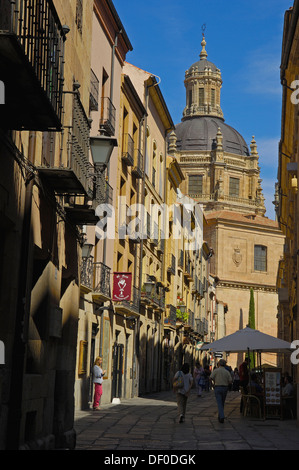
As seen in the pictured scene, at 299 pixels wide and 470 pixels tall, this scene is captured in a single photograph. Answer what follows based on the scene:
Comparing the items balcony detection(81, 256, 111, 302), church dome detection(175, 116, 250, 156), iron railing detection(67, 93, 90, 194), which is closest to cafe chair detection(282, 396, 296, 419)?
balcony detection(81, 256, 111, 302)

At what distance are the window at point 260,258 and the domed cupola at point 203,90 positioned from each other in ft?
76.3

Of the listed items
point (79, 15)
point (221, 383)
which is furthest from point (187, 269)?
point (79, 15)

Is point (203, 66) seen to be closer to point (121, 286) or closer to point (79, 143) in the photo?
point (121, 286)

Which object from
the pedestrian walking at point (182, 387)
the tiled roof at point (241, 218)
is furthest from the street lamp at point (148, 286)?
the tiled roof at point (241, 218)

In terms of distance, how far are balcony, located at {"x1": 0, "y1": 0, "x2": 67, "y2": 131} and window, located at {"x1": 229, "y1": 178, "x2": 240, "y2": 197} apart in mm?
75329

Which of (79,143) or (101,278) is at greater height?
(79,143)

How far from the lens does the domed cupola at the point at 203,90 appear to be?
9225cm

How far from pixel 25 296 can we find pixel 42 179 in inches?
61.6

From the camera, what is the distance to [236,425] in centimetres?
1589

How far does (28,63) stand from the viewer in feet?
18.6

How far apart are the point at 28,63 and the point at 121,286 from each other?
18207 millimetres

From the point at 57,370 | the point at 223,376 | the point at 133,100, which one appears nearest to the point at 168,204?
the point at 133,100

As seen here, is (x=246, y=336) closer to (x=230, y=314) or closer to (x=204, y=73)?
(x=230, y=314)

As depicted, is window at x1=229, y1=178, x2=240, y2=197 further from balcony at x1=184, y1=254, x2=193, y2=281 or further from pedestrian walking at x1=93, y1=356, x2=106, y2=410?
pedestrian walking at x1=93, y1=356, x2=106, y2=410
